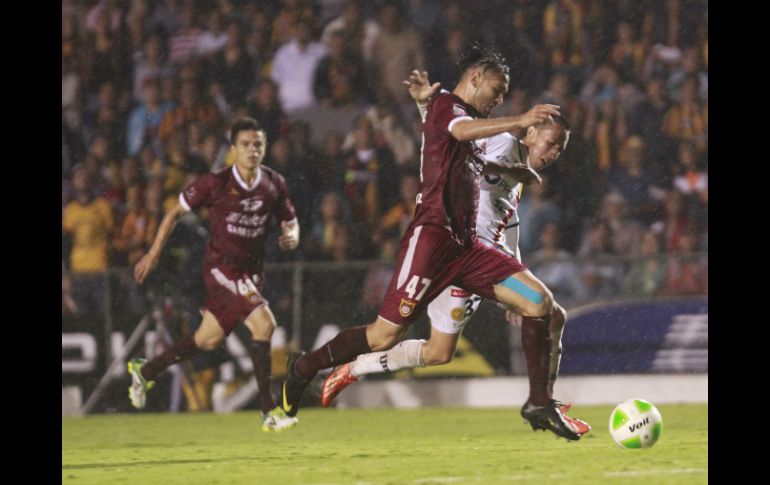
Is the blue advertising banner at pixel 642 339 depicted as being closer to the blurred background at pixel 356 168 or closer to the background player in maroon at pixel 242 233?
the blurred background at pixel 356 168

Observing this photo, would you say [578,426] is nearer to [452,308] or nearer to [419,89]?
[452,308]

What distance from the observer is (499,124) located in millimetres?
6906

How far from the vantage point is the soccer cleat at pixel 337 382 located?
828cm

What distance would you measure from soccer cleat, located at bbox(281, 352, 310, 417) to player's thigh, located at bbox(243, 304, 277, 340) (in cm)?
150

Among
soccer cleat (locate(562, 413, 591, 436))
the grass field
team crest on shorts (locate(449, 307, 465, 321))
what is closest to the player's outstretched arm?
the grass field

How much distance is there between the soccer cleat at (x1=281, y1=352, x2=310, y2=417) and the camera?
8.40 meters

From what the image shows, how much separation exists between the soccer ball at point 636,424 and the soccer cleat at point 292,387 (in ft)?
6.35

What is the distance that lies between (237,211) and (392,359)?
256cm

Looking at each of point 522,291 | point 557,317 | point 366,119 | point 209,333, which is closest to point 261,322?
point 209,333

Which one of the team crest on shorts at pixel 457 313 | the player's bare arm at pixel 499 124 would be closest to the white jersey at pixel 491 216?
the team crest on shorts at pixel 457 313

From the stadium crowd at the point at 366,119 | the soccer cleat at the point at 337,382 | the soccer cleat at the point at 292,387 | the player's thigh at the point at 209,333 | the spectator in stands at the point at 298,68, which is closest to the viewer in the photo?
the soccer cleat at the point at 337,382

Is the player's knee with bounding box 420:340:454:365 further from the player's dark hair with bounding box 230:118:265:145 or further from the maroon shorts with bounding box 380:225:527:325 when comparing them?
the player's dark hair with bounding box 230:118:265:145
